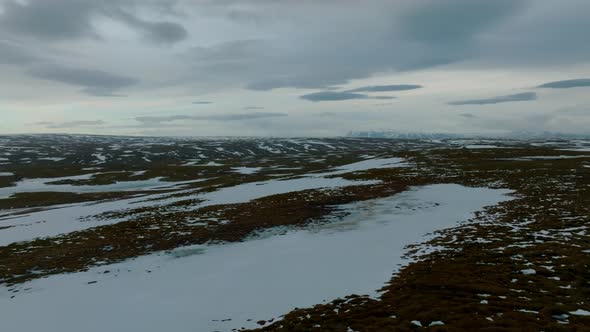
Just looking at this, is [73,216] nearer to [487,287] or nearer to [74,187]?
[487,287]

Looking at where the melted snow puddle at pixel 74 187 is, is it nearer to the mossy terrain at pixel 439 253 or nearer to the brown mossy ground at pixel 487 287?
the mossy terrain at pixel 439 253

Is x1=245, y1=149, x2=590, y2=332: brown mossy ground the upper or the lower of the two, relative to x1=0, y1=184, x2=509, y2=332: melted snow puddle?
upper

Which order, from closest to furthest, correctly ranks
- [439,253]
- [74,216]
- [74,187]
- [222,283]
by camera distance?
[222,283] < [439,253] < [74,216] < [74,187]

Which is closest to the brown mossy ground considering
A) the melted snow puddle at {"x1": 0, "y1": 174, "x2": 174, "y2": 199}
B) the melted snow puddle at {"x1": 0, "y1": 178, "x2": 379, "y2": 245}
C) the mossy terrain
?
the mossy terrain

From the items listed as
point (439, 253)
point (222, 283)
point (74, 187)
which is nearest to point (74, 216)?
point (222, 283)

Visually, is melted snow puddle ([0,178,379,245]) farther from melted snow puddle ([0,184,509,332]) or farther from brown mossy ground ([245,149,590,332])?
brown mossy ground ([245,149,590,332])

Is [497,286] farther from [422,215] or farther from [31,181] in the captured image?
[31,181]

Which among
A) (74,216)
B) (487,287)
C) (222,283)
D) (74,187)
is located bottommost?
(74,187)

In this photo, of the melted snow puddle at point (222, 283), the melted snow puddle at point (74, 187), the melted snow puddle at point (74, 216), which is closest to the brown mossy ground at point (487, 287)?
the melted snow puddle at point (222, 283)

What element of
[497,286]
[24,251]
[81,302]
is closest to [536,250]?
[497,286]
